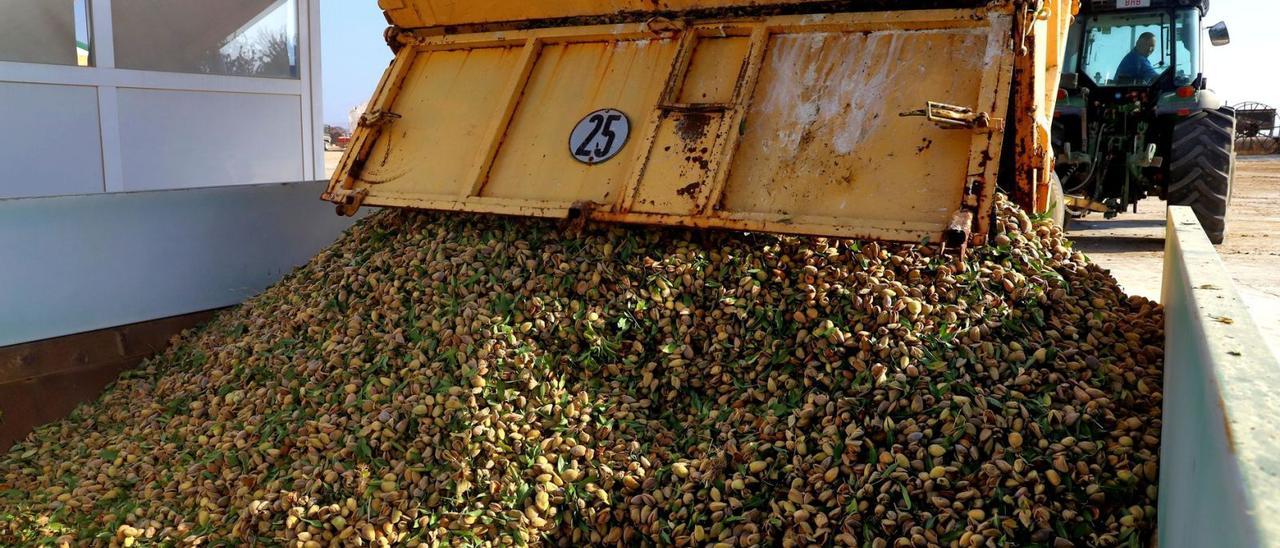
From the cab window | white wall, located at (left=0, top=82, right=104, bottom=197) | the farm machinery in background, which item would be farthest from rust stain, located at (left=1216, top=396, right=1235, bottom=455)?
the farm machinery in background

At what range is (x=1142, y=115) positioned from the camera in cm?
790

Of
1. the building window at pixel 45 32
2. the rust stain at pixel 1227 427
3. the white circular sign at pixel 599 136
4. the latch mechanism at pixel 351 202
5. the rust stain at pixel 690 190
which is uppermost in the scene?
the building window at pixel 45 32

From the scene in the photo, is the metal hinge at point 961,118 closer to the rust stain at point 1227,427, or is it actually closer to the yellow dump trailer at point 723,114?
the yellow dump trailer at point 723,114

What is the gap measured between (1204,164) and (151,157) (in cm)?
787

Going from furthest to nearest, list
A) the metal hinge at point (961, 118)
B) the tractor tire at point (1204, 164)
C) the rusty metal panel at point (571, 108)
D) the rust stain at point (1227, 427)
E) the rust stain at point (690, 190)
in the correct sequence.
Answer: the tractor tire at point (1204, 164), the rusty metal panel at point (571, 108), the rust stain at point (690, 190), the metal hinge at point (961, 118), the rust stain at point (1227, 427)

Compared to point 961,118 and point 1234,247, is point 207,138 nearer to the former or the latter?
point 961,118

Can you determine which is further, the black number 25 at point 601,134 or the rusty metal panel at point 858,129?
the black number 25 at point 601,134

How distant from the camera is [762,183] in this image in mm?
3648

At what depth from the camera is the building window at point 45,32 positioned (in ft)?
18.2

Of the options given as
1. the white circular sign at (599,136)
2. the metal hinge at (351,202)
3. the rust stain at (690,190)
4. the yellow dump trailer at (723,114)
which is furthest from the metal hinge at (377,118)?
the rust stain at (690,190)

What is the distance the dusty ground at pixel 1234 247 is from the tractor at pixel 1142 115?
1.50 feet

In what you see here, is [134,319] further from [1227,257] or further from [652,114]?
[1227,257]

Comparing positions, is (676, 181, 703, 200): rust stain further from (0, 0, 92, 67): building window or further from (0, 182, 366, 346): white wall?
(0, 0, 92, 67): building window

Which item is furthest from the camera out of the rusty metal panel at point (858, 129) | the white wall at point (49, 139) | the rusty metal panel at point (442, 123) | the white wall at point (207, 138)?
the white wall at point (207, 138)
